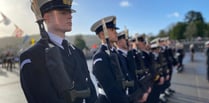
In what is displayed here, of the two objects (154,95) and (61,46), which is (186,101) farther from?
(61,46)

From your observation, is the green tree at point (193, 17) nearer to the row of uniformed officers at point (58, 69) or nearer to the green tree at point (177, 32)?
the green tree at point (177, 32)

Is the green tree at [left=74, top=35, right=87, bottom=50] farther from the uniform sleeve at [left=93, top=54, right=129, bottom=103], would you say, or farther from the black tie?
the black tie

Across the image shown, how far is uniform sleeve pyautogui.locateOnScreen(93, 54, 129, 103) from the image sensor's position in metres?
2.91

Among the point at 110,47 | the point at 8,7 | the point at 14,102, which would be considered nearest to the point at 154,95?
the point at 14,102

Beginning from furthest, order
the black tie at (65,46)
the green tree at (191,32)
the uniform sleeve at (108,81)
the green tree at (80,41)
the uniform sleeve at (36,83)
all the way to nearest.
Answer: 1. the green tree at (191,32)
2. the green tree at (80,41)
3. the uniform sleeve at (108,81)
4. the black tie at (65,46)
5. the uniform sleeve at (36,83)

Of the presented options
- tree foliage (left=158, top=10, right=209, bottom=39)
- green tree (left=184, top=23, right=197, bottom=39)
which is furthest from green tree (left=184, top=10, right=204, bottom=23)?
green tree (left=184, top=23, right=197, bottom=39)

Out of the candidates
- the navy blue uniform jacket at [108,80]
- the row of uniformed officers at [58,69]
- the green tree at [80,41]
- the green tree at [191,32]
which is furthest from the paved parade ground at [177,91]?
the green tree at [191,32]

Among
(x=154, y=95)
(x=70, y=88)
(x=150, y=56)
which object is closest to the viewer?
(x=70, y=88)

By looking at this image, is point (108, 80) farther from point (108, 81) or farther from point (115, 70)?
point (115, 70)

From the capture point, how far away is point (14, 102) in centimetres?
610

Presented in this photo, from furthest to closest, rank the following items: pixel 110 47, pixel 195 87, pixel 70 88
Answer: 1. pixel 195 87
2. pixel 110 47
3. pixel 70 88

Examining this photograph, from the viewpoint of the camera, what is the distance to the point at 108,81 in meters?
2.91

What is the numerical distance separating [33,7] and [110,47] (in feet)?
4.46

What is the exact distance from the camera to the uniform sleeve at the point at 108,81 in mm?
2914
